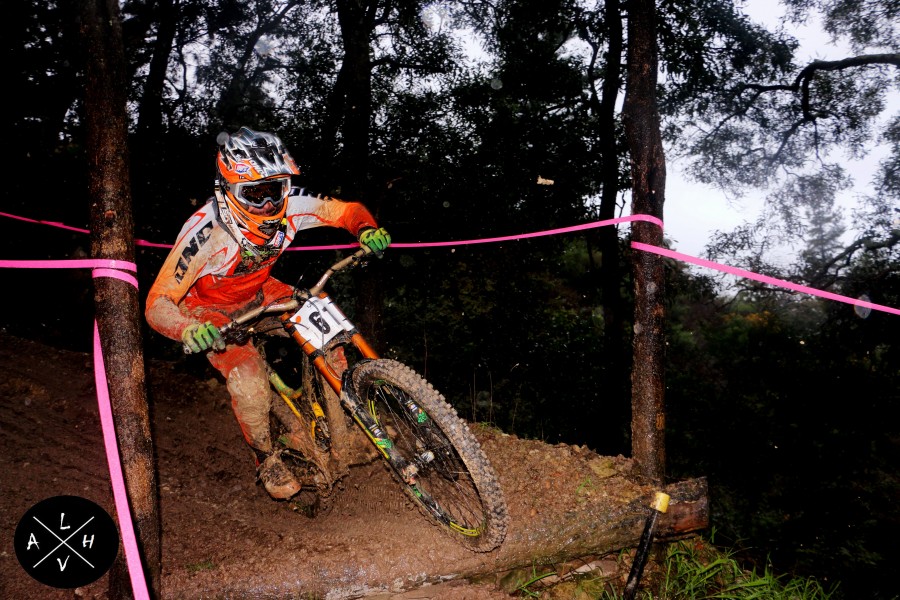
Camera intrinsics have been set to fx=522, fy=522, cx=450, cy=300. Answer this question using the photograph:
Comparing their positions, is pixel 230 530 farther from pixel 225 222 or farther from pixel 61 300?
pixel 61 300

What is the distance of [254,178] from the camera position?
129 inches

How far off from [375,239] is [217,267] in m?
1.08

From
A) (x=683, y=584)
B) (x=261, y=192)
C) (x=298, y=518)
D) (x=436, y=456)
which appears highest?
(x=261, y=192)

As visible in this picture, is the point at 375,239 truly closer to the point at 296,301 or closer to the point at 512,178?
the point at 296,301

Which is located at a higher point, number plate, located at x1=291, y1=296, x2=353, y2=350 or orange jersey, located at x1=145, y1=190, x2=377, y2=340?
orange jersey, located at x1=145, y1=190, x2=377, y2=340

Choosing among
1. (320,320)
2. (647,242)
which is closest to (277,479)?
(320,320)

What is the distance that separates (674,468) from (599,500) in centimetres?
1489

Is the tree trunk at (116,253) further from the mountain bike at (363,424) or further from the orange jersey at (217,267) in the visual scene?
the mountain bike at (363,424)

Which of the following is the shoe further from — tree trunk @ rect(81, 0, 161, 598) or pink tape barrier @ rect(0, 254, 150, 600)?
pink tape barrier @ rect(0, 254, 150, 600)

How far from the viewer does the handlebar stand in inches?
125

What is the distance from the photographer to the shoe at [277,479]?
3.83 metres

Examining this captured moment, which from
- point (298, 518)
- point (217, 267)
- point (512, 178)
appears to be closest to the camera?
point (217, 267)

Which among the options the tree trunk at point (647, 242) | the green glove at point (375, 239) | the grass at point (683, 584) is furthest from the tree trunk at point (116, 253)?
the tree trunk at point (647, 242)

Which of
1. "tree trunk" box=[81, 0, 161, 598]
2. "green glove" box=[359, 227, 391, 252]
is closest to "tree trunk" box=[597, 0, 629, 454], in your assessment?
"green glove" box=[359, 227, 391, 252]
